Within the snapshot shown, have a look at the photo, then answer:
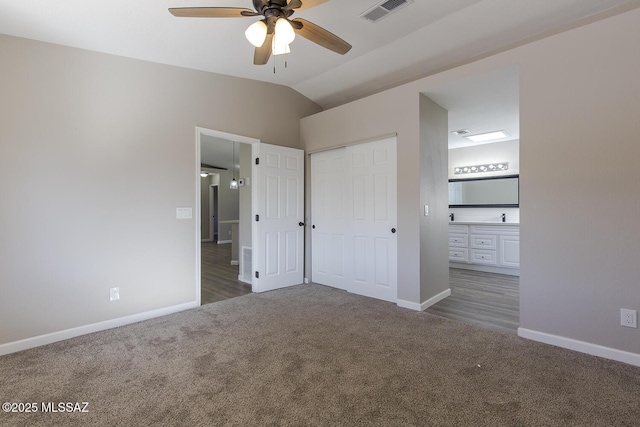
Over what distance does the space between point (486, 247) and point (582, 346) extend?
124 inches

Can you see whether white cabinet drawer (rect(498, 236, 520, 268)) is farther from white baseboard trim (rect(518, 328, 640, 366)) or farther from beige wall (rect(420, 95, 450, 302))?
white baseboard trim (rect(518, 328, 640, 366))

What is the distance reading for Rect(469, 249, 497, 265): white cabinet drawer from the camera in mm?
5352

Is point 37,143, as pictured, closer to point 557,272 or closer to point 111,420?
point 111,420

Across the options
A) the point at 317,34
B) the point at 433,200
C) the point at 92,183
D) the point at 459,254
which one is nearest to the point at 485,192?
the point at 459,254

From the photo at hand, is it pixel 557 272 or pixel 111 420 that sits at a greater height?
pixel 557 272

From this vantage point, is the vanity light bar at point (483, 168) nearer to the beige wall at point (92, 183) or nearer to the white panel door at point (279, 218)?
the white panel door at point (279, 218)

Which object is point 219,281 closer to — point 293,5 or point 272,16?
point 272,16

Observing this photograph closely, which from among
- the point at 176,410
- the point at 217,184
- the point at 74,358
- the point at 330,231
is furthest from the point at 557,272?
the point at 217,184

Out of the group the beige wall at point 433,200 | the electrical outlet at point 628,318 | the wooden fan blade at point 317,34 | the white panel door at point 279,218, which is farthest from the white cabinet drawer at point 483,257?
the wooden fan blade at point 317,34

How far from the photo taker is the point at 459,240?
582 centimetres

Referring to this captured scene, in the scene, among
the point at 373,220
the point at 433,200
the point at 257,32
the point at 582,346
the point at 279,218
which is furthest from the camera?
the point at 279,218

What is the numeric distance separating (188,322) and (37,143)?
2.13 meters

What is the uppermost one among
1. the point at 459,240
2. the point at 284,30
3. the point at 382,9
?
the point at 382,9

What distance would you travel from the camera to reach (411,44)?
3.34 metres
